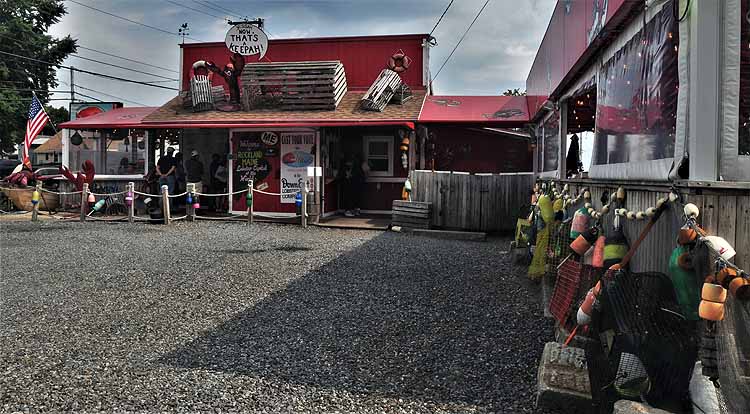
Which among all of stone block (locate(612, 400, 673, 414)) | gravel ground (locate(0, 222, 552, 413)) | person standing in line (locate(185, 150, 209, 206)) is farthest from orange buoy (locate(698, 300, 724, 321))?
person standing in line (locate(185, 150, 209, 206))

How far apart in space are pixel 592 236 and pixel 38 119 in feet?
68.1

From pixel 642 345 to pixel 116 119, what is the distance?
18149 mm

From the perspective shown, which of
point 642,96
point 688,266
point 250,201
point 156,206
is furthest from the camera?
point 156,206

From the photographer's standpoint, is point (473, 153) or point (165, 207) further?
point (473, 153)

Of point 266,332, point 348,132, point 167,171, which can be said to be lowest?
point 266,332

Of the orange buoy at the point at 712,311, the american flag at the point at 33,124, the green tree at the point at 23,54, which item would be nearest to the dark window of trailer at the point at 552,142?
the orange buoy at the point at 712,311

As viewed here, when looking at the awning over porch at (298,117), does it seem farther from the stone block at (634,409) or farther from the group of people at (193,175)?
the stone block at (634,409)

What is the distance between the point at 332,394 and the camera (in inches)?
157

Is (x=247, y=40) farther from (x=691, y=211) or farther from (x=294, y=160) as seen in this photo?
(x=691, y=211)

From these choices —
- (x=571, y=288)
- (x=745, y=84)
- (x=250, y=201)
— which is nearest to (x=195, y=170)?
(x=250, y=201)

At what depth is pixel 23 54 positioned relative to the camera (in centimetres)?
3619

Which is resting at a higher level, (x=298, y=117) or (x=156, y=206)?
(x=298, y=117)

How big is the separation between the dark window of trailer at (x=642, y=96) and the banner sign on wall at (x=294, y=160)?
11.2 metres

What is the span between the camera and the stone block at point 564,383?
356 centimetres
